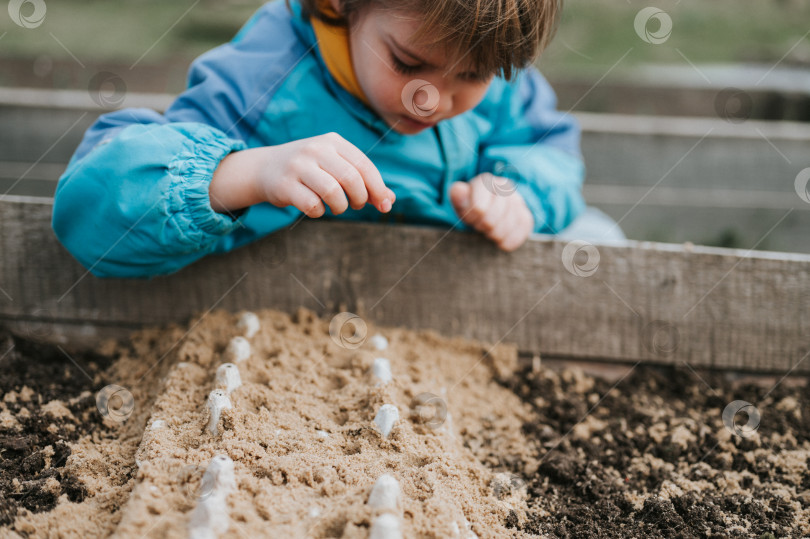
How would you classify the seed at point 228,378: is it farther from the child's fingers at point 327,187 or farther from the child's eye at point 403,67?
the child's eye at point 403,67

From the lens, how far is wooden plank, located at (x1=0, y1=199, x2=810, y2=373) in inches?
73.7

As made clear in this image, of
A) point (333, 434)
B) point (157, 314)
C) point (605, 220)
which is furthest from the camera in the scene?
point (605, 220)

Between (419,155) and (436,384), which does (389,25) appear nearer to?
(419,155)

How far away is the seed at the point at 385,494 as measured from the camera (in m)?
1.07

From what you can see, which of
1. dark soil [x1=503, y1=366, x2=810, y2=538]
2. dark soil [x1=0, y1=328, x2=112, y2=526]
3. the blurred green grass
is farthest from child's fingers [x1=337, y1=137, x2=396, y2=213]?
the blurred green grass

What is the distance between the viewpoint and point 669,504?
142 centimetres

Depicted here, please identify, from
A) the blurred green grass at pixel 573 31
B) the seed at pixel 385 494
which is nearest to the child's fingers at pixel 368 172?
the seed at pixel 385 494

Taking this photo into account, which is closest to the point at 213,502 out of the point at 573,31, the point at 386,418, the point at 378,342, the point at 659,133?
the point at 386,418

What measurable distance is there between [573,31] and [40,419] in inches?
340

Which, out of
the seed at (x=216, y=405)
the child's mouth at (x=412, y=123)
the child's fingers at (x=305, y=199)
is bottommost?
the seed at (x=216, y=405)

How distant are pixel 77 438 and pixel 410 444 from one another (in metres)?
0.74

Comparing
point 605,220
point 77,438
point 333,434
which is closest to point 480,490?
point 333,434

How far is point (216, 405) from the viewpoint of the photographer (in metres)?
1.31

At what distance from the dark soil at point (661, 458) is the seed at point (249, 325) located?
70 cm
